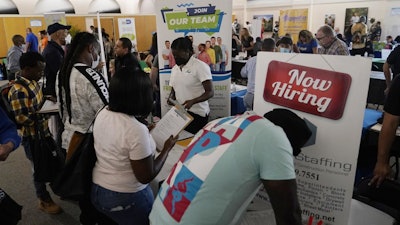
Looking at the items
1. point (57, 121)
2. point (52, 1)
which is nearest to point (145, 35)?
point (52, 1)

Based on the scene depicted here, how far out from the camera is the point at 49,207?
2.64 m

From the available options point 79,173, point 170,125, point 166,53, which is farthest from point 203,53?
point 79,173

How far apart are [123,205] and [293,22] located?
1190cm

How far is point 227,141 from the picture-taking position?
3.18ft

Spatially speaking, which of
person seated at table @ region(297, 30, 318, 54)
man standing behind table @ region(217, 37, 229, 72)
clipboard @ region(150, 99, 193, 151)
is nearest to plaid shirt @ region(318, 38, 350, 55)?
person seated at table @ region(297, 30, 318, 54)

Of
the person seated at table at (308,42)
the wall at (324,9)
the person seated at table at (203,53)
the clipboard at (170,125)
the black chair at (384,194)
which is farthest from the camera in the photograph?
the wall at (324,9)

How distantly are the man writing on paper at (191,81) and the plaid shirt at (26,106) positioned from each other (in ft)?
3.57

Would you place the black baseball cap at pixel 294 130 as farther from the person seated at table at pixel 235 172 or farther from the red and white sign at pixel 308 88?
the red and white sign at pixel 308 88

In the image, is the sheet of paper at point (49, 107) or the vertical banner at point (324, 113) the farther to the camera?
the sheet of paper at point (49, 107)

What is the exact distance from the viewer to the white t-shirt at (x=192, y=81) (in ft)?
8.64

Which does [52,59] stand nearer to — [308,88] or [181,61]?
[181,61]

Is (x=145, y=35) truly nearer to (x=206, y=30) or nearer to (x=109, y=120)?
(x=206, y=30)

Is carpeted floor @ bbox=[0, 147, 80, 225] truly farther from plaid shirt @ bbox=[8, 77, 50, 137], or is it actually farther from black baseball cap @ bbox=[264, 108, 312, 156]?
black baseball cap @ bbox=[264, 108, 312, 156]

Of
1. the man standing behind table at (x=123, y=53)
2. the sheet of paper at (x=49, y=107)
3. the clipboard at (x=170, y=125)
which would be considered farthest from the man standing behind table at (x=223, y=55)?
the sheet of paper at (x=49, y=107)
